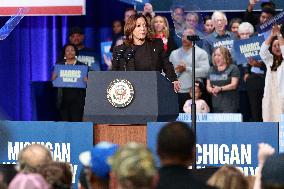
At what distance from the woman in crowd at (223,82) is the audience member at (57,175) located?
893cm

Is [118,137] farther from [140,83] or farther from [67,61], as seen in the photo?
[67,61]

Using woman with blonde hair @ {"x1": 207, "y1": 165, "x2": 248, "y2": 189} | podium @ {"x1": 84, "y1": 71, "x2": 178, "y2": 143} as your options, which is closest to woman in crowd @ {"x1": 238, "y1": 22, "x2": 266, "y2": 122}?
podium @ {"x1": 84, "y1": 71, "x2": 178, "y2": 143}

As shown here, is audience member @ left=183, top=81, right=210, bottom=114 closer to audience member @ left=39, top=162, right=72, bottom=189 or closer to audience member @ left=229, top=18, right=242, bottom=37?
audience member @ left=229, top=18, right=242, bottom=37

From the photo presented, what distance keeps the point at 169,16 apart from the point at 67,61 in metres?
2.06

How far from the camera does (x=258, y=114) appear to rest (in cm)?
→ 1614

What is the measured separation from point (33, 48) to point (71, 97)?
2226 millimetres

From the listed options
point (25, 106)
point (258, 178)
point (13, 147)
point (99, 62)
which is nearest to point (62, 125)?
point (13, 147)

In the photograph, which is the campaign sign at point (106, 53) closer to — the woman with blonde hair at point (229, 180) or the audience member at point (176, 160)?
the woman with blonde hair at point (229, 180)

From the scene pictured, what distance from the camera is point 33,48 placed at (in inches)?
A: 741

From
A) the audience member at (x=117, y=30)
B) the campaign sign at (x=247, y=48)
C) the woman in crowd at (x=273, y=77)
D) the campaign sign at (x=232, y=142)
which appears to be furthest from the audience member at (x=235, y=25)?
the campaign sign at (x=232, y=142)

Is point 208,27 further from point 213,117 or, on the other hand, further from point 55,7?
point 55,7

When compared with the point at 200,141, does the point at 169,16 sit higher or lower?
higher

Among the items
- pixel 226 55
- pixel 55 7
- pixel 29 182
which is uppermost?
pixel 55 7

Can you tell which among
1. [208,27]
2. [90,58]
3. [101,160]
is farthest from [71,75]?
[101,160]
